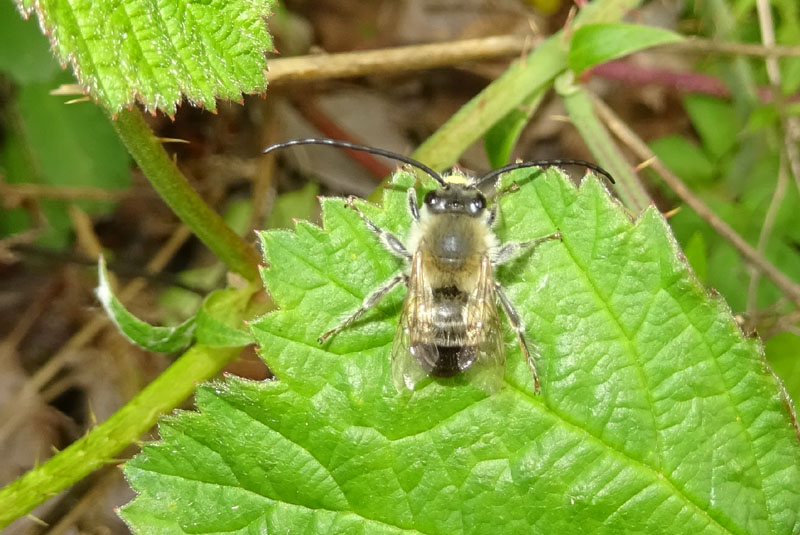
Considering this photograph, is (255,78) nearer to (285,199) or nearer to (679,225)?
(285,199)

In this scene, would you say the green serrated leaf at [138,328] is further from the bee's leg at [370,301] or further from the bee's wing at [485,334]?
the bee's wing at [485,334]

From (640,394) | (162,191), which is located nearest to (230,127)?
(162,191)

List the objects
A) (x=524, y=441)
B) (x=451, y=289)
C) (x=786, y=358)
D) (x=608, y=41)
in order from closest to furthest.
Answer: (x=524, y=441) → (x=451, y=289) → (x=608, y=41) → (x=786, y=358)

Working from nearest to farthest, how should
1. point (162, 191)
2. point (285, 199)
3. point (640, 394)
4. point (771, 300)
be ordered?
1. point (640, 394)
2. point (162, 191)
3. point (771, 300)
4. point (285, 199)

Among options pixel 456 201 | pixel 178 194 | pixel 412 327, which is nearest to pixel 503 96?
pixel 456 201

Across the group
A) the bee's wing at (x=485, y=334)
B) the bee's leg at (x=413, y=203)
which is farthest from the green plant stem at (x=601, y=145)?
the bee's leg at (x=413, y=203)

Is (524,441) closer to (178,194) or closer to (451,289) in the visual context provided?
(451,289)

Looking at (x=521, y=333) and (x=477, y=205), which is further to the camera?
(x=477, y=205)
